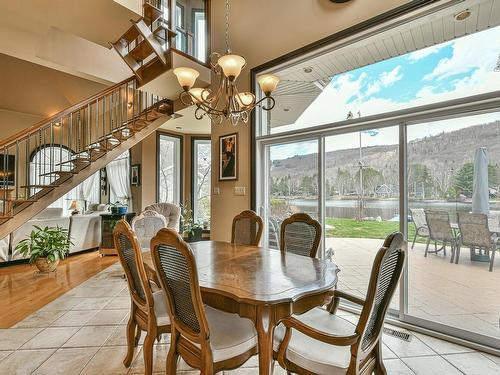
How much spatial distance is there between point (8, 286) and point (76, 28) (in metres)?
3.82

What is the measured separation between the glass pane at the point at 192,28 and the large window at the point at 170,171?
3.17 m

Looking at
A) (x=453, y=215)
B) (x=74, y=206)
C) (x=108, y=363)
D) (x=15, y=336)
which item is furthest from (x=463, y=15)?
(x=74, y=206)

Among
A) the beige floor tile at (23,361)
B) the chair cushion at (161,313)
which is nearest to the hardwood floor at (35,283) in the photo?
the beige floor tile at (23,361)

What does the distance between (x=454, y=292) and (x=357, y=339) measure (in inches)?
77.7

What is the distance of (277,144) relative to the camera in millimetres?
3934

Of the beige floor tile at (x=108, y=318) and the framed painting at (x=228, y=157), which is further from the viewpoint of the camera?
the framed painting at (x=228, y=157)

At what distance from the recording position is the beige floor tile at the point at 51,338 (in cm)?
238

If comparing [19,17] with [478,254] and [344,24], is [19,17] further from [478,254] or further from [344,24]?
[478,254]

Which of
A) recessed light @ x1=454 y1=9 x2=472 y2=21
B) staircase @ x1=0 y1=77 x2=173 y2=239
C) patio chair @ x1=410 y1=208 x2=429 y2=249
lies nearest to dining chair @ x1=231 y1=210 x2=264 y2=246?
patio chair @ x1=410 y1=208 x2=429 y2=249

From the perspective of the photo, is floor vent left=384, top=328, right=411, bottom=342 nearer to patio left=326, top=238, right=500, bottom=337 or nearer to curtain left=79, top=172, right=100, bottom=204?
patio left=326, top=238, right=500, bottom=337

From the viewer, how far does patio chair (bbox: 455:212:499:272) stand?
7.88 ft

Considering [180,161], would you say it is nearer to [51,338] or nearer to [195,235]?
[195,235]

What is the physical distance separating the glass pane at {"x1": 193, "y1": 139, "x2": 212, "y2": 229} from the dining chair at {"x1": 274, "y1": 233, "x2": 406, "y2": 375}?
6176 mm

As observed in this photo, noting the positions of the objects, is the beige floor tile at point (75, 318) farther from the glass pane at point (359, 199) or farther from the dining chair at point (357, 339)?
the glass pane at point (359, 199)
